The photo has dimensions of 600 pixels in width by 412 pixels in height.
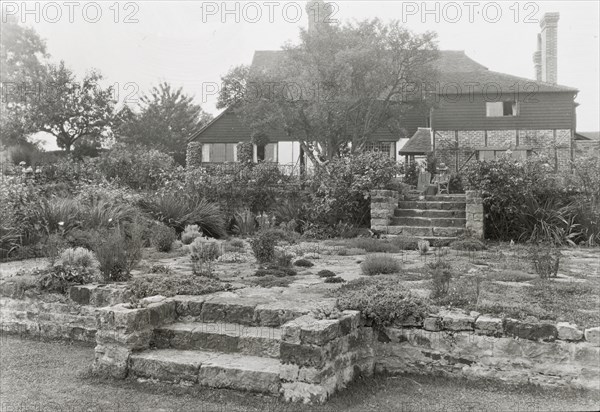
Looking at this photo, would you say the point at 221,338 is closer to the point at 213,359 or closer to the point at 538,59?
Answer: the point at 213,359

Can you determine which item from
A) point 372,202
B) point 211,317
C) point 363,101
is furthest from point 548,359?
point 363,101

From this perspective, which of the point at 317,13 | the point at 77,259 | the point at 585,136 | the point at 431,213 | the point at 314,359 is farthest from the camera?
the point at 585,136

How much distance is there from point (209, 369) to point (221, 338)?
455 millimetres

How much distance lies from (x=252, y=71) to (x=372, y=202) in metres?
14.6

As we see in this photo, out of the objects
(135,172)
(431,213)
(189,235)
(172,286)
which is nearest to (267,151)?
(135,172)

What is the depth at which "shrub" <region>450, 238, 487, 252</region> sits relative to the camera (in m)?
10.5

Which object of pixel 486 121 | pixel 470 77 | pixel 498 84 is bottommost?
pixel 486 121

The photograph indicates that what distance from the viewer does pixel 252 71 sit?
25344 millimetres

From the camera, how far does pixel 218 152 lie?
3412cm

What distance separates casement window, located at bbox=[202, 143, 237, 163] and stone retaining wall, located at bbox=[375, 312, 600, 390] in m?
29.7

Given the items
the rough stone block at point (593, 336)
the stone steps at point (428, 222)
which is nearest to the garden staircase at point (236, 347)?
the rough stone block at point (593, 336)

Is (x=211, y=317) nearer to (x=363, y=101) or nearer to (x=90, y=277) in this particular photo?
(x=90, y=277)

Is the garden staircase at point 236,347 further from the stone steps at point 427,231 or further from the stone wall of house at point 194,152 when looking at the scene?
the stone wall of house at point 194,152

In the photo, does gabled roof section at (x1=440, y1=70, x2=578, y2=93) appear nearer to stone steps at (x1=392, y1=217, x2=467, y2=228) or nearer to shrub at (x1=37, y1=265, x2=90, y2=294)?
stone steps at (x1=392, y1=217, x2=467, y2=228)
